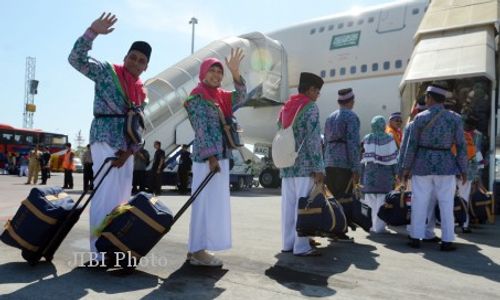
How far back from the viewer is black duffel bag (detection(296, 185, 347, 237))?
3.85 meters

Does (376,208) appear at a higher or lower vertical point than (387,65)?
lower

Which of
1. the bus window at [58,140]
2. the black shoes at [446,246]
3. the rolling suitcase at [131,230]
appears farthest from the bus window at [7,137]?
the black shoes at [446,246]

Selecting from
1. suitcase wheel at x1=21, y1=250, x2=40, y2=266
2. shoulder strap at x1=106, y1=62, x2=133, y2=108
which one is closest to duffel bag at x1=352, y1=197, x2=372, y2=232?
shoulder strap at x1=106, y1=62, x2=133, y2=108

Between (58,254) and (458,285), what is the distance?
3.20 m

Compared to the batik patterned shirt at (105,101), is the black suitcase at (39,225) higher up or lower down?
lower down

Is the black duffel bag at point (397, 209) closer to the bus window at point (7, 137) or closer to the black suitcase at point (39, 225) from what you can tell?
the black suitcase at point (39, 225)

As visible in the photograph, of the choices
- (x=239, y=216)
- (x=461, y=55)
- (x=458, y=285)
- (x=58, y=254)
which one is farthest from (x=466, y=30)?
(x=58, y=254)

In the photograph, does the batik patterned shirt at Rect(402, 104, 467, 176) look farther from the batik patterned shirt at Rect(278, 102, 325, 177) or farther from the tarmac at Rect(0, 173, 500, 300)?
the batik patterned shirt at Rect(278, 102, 325, 177)

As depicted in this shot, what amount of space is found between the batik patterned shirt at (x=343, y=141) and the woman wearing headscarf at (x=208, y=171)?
181 centimetres

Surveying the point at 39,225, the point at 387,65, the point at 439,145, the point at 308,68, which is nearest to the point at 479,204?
the point at 439,145

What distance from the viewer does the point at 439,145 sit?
4.75 m

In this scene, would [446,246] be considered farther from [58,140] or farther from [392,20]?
[58,140]

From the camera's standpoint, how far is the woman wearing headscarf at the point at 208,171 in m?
3.73

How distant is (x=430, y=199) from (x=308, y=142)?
1663mm
